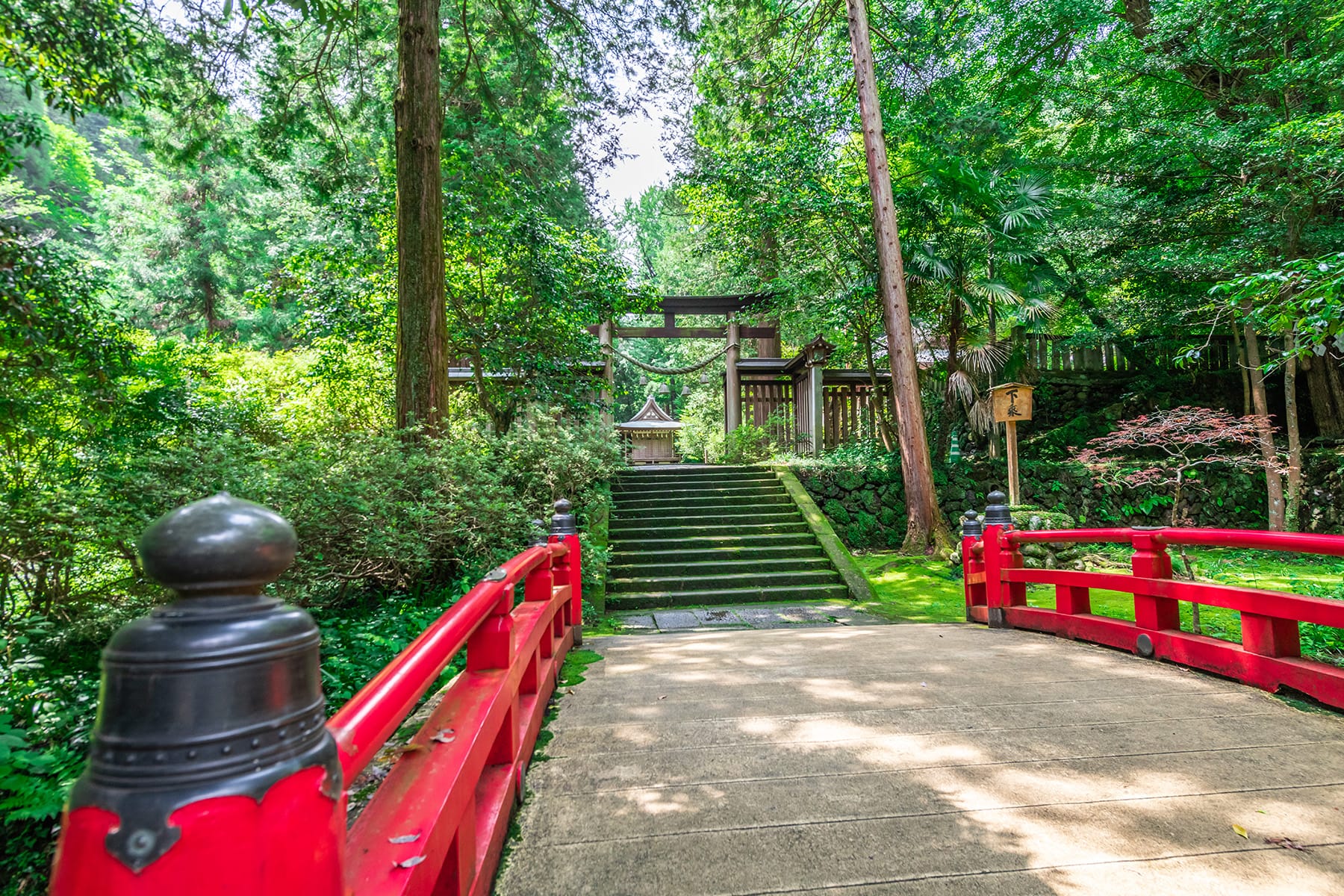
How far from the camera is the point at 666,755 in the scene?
2.32 m

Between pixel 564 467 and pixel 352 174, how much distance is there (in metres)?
4.75

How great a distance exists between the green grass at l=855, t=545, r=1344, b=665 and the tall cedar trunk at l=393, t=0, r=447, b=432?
15.7 ft

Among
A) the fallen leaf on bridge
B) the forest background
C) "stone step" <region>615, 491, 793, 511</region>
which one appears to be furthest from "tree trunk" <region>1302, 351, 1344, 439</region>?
the fallen leaf on bridge

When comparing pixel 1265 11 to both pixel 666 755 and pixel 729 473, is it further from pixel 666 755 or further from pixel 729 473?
pixel 666 755

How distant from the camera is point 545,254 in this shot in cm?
845

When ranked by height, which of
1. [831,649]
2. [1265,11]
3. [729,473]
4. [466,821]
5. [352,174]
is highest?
[1265,11]

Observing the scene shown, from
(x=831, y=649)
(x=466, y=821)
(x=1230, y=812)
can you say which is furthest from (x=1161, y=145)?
(x=466, y=821)

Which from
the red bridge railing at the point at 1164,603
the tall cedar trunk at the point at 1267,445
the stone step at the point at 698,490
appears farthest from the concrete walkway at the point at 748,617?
the tall cedar trunk at the point at 1267,445

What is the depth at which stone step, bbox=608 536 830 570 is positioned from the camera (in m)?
7.63

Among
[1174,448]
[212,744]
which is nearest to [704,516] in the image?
[1174,448]

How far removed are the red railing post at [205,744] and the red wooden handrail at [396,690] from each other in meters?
0.14

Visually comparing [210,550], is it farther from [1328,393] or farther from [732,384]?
[1328,393]

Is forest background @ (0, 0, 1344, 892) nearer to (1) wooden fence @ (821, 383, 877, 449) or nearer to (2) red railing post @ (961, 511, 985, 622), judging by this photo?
(1) wooden fence @ (821, 383, 877, 449)

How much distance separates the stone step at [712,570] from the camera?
7129 mm
